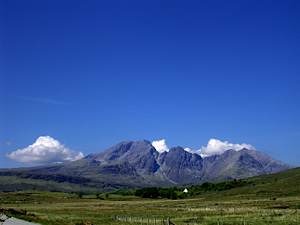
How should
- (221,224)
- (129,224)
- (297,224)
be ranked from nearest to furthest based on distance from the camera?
(297,224) → (221,224) → (129,224)

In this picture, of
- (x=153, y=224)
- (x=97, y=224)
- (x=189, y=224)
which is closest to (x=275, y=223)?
(x=189, y=224)

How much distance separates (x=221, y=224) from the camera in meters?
61.8

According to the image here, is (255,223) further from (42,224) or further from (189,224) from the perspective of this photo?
(42,224)

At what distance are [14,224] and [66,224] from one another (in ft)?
26.7

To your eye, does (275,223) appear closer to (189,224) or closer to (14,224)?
(189,224)

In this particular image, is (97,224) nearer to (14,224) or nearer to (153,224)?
(153,224)

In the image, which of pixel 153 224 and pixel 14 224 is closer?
pixel 14 224

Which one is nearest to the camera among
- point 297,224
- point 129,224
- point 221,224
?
point 297,224

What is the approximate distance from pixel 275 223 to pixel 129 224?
55.4 ft

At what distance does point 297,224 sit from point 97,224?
76.5ft

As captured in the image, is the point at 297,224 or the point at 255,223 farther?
the point at 255,223

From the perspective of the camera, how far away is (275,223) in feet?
201

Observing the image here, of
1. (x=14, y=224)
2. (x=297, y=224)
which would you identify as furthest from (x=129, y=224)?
(x=297, y=224)

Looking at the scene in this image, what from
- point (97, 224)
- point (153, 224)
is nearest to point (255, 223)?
point (153, 224)
